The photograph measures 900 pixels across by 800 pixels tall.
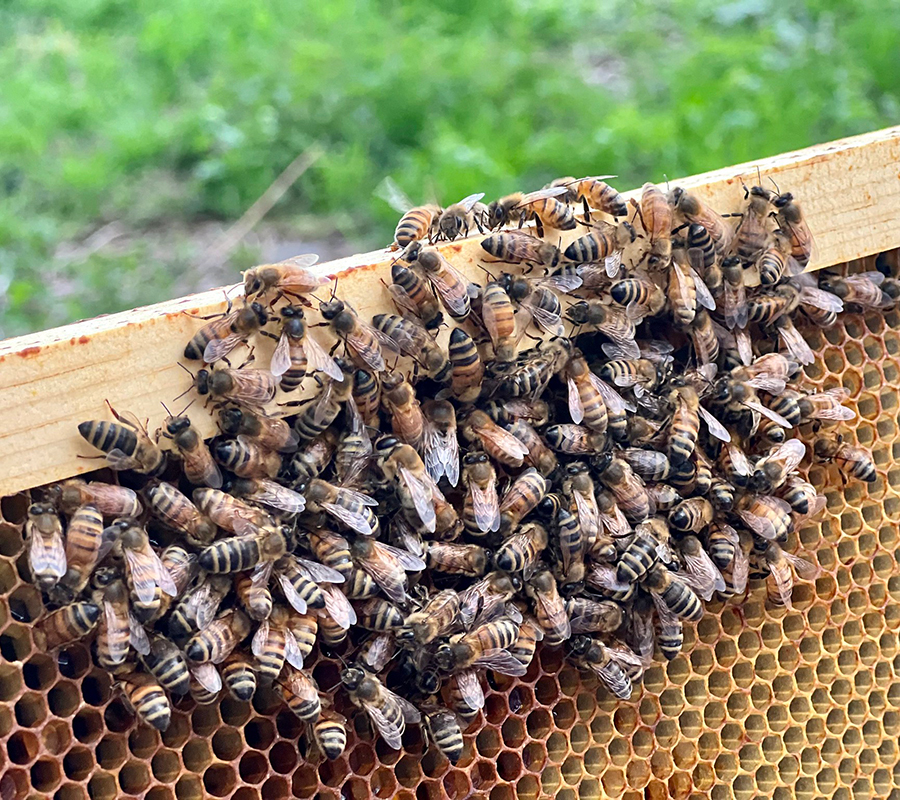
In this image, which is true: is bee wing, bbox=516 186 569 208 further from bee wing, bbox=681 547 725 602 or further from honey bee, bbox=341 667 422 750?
honey bee, bbox=341 667 422 750

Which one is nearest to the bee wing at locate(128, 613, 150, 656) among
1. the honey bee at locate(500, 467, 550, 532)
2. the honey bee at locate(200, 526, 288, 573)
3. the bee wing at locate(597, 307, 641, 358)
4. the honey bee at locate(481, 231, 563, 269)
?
the honey bee at locate(200, 526, 288, 573)

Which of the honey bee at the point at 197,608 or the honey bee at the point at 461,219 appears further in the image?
the honey bee at the point at 461,219

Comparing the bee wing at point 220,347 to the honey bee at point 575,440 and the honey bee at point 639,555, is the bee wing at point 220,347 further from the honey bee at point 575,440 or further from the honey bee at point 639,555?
the honey bee at point 639,555

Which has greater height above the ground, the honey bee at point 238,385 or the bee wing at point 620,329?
the honey bee at point 238,385

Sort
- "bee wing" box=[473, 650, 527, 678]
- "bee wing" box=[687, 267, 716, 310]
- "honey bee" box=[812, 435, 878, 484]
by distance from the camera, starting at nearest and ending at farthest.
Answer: "bee wing" box=[473, 650, 527, 678], "bee wing" box=[687, 267, 716, 310], "honey bee" box=[812, 435, 878, 484]

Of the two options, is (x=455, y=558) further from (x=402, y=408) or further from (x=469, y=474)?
(x=402, y=408)

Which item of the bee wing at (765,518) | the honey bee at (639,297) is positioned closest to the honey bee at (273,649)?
the honey bee at (639,297)
